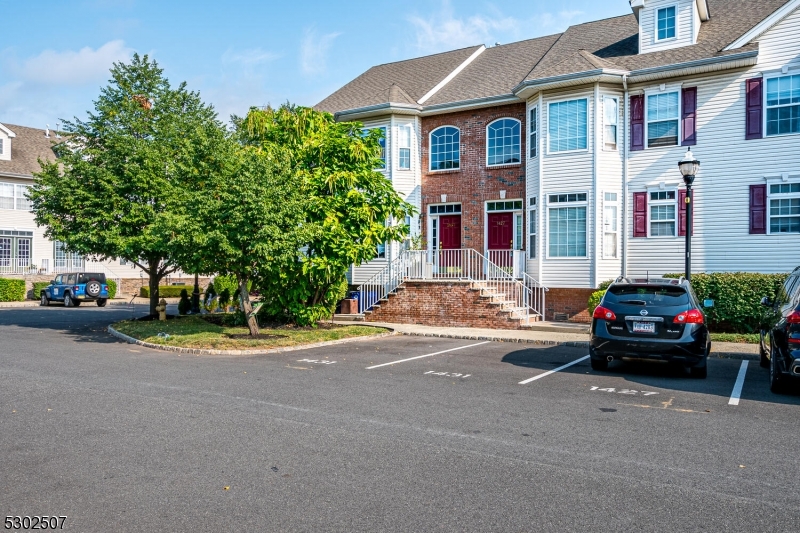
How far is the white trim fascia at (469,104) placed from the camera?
71.2 ft

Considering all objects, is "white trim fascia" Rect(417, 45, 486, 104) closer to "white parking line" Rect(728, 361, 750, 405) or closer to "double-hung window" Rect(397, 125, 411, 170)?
"double-hung window" Rect(397, 125, 411, 170)

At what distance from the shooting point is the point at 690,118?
18859mm

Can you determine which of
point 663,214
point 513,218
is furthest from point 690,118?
point 513,218

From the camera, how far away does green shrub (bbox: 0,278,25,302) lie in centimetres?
3359

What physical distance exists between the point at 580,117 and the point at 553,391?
1286cm

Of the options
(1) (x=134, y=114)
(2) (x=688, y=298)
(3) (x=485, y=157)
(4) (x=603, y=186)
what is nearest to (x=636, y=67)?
(4) (x=603, y=186)

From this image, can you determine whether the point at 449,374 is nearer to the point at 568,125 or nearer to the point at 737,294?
the point at 737,294

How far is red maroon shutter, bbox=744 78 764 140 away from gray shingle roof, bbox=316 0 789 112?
3.28ft

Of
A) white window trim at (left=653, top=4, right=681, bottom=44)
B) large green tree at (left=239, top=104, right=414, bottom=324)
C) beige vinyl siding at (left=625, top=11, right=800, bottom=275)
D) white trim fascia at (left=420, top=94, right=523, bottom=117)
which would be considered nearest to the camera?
large green tree at (left=239, top=104, right=414, bottom=324)

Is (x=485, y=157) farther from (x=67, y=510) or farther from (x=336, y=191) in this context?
(x=67, y=510)

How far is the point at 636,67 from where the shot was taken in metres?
19.4

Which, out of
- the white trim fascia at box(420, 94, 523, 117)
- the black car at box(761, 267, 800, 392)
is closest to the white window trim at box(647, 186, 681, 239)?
the white trim fascia at box(420, 94, 523, 117)

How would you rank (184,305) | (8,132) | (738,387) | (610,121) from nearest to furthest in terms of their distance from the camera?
1. (738,387)
2. (610,121)
3. (184,305)
4. (8,132)

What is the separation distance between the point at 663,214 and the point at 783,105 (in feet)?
14.2
